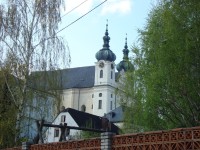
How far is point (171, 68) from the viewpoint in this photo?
1437cm

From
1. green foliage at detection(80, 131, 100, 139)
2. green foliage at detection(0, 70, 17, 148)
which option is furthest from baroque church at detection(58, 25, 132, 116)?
green foliage at detection(0, 70, 17, 148)

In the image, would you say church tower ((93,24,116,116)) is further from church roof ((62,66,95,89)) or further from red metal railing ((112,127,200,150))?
red metal railing ((112,127,200,150))

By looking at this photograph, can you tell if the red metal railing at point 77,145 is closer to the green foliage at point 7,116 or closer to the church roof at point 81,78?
the green foliage at point 7,116

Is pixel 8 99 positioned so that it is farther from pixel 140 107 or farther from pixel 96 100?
pixel 96 100

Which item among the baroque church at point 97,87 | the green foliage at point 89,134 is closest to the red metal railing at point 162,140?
the green foliage at point 89,134

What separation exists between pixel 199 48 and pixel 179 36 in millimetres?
856

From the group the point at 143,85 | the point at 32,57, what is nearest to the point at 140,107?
the point at 143,85

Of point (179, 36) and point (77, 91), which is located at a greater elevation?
point (77, 91)

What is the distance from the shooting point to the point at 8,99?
18.9 meters

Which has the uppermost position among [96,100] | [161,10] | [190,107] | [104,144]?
[96,100]

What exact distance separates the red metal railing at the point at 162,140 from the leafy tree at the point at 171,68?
491 centimetres

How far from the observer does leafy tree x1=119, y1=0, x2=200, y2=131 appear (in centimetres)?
1428

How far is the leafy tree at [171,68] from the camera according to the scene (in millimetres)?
14281

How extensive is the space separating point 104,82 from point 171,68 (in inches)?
2074
